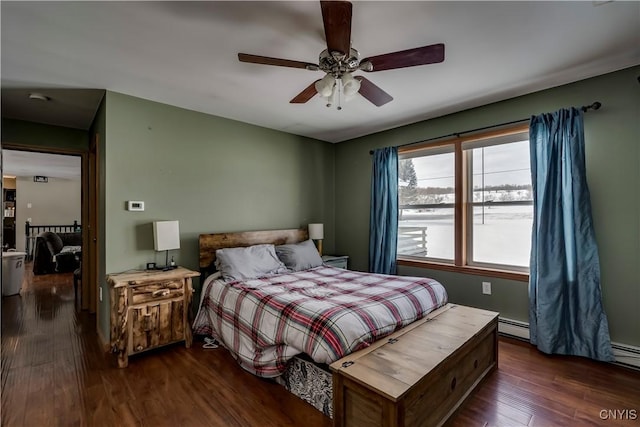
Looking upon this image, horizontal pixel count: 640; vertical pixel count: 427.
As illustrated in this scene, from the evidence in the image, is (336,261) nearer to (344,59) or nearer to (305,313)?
(305,313)

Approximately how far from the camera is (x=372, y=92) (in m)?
2.36

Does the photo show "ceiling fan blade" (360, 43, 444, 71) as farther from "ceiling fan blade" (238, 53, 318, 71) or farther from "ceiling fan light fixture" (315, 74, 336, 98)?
"ceiling fan blade" (238, 53, 318, 71)

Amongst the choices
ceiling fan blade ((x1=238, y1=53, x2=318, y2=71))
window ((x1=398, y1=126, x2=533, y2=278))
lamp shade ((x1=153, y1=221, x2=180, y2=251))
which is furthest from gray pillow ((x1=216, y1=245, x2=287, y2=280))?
ceiling fan blade ((x1=238, y1=53, x2=318, y2=71))

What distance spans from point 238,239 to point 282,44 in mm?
2346

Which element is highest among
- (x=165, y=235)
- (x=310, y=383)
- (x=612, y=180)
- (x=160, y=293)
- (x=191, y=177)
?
(x=191, y=177)

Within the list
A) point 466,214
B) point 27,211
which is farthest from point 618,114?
point 27,211

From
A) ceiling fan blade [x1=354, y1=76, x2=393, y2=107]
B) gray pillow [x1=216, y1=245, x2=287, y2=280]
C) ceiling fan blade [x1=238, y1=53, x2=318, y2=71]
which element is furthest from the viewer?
gray pillow [x1=216, y1=245, x2=287, y2=280]

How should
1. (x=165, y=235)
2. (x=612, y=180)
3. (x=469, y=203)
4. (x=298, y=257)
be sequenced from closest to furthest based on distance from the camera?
(x=612, y=180), (x=165, y=235), (x=469, y=203), (x=298, y=257)

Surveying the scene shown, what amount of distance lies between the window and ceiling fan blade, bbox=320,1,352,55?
2393mm

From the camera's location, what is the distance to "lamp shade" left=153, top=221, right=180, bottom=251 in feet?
9.75

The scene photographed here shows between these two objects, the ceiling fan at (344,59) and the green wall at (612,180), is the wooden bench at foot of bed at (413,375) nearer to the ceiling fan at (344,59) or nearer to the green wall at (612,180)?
the green wall at (612,180)

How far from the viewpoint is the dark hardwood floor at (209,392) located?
6.26ft

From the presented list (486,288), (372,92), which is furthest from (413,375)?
(486,288)

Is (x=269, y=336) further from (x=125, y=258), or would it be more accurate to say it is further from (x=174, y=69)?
(x=174, y=69)
